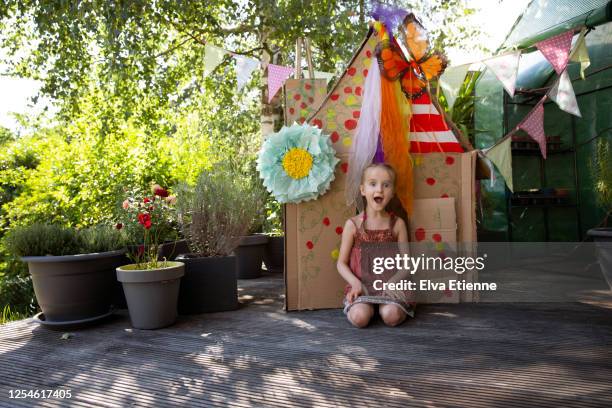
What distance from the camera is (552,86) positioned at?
2.99 m

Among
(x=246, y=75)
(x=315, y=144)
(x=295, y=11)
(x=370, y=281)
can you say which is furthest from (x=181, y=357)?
(x=295, y=11)

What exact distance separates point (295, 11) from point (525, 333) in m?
3.75

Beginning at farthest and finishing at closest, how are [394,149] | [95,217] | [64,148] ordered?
[64,148], [95,217], [394,149]

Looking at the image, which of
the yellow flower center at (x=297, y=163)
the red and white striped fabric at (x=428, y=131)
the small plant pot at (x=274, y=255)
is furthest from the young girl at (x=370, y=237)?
the small plant pot at (x=274, y=255)

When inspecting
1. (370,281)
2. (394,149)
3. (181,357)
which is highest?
(394,149)

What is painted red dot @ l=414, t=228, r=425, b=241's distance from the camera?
3.14 metres

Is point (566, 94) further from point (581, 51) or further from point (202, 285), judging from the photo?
point (202, 285)

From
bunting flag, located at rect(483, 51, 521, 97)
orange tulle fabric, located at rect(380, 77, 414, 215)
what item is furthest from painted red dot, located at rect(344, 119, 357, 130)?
bunting flag, located at rect(483, 51, 521, 97)

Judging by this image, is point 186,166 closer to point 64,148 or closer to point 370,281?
point 64,148

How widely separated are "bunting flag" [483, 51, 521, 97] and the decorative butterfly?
1.12 feet

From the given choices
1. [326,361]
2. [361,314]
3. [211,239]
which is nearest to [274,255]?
[211,239]

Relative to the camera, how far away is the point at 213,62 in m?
3.54

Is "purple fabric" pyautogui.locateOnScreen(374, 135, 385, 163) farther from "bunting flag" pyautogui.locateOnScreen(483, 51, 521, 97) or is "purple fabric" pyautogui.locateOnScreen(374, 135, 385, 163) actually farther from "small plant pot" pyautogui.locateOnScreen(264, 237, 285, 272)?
"small plant pot" pyautogui.locateOnScreen(264, 237, 285, 272)

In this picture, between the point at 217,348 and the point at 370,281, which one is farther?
the point at 370,281
